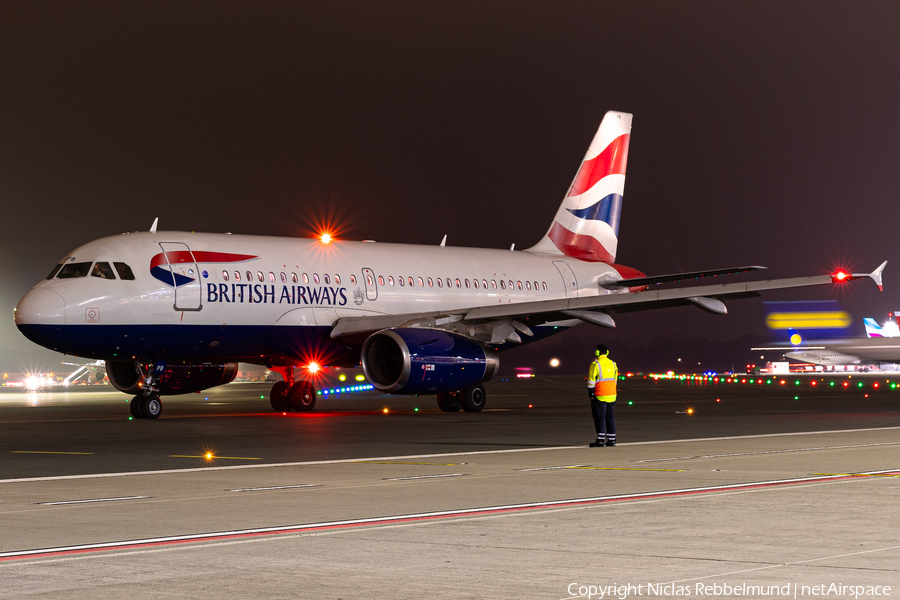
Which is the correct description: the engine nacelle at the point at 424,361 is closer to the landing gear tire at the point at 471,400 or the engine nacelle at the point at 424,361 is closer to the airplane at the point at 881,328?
the landing gear tire at the point at 471,400

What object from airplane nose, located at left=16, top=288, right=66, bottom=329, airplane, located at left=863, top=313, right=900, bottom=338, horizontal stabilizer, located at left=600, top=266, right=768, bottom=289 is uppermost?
airplane, located at left=863, top=313, right=900, bottom=338

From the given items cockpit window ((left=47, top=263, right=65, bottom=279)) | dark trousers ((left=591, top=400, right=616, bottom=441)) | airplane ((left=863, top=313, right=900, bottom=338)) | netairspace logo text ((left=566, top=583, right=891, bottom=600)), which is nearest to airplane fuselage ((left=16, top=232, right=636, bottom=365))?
cockpit window ((left=47, top=263, right=65, bottom=279))

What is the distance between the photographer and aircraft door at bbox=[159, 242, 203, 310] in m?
25.5

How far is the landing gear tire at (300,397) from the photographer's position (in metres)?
29.6

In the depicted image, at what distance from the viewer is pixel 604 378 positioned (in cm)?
1766

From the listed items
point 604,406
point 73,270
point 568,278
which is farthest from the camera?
point 568,278

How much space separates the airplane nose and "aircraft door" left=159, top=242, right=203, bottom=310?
245 cm

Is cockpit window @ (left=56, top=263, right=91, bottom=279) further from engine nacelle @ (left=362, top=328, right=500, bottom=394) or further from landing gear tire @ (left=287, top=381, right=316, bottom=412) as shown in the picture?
landing gear tire @ (left=287, top=381, right=316, bottom=412)

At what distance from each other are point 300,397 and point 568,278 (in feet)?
31.5

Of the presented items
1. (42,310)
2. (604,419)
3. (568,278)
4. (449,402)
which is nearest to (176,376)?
(42,310)

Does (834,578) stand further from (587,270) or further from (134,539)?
(587,270)

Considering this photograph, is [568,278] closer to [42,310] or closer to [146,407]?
[146,407]

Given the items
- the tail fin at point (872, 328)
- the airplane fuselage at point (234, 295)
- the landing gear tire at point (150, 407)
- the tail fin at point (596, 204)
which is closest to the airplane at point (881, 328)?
the tail fin at point (872, 328)

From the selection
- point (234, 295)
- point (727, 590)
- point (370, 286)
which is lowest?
point (727, 590)
